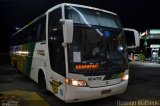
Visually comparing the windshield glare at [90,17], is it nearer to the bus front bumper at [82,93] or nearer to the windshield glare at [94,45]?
the windshield glare at [94,45]

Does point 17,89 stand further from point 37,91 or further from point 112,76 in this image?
point 112,76

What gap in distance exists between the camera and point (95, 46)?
6488 millimetres

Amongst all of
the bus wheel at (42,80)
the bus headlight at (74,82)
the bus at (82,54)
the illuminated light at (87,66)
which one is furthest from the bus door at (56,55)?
→ the bus wheel at (42,80)

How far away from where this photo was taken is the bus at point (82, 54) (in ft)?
19.9

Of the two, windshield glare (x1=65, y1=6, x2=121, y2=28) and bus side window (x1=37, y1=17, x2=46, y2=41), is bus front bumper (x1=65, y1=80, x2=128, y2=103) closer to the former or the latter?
windshield glare (x1=65, y1=6, x2=121, y2=28)

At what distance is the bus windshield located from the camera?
242 inches

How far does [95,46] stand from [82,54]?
53 cm

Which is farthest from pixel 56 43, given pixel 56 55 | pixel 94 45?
pixel 94 45

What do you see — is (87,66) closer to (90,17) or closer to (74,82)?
(74,82)

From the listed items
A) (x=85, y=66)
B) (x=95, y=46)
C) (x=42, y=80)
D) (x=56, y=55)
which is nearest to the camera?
(x=85, y=66)

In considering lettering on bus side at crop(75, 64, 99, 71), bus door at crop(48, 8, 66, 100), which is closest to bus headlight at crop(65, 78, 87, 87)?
bus door at crop(48, 8, 66, 100)

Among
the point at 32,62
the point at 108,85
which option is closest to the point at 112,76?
the point at 108,85

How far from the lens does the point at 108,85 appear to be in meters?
6.58

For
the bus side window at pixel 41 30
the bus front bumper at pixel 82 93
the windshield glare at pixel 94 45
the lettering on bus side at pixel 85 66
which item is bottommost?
the bus front bumper at pixel 82 93
